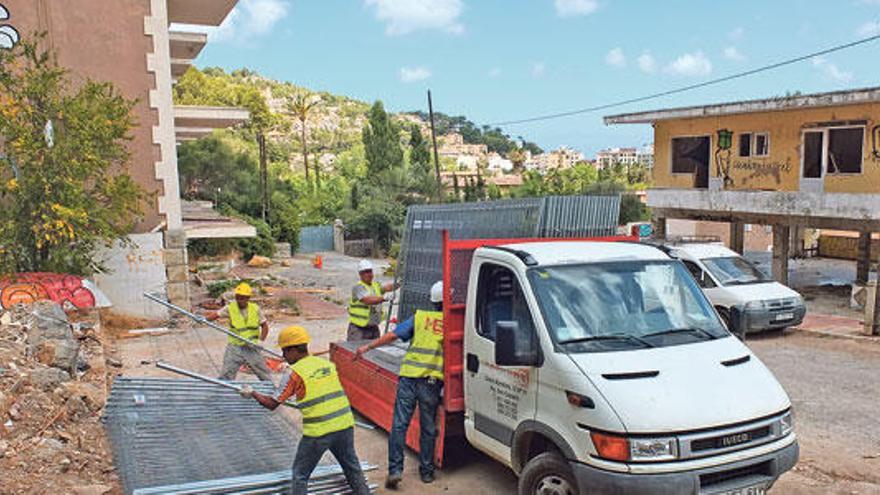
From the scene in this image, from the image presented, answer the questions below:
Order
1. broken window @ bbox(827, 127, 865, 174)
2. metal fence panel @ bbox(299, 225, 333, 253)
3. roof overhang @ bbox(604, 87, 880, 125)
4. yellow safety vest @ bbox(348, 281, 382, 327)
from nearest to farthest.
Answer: yellow safety vest @ bbox(348, 281, 382, 327) < roof overhang @ bbox(604, 87, 880, 125) < broken window @ bbox(827, 127, 865, 174) < metal fence panel @ bbox(299, 225, 333, 253)

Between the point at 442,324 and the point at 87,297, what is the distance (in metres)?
9.37

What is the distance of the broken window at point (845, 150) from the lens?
17564 millimetres

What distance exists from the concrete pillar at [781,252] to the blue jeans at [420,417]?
16.8 metres

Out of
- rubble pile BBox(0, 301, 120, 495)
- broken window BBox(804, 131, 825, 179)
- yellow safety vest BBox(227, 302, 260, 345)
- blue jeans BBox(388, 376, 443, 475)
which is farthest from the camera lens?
broken window BBox(804, 131, 825, 179)

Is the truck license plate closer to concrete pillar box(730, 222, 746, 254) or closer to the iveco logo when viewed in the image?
the iveco logo

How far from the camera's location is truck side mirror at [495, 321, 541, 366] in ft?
15.4

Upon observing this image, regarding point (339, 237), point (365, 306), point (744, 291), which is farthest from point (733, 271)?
point (339, 237)

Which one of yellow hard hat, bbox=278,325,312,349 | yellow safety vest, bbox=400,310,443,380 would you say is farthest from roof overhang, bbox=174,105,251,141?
yellow hard hat, bbox=278,325,312,349

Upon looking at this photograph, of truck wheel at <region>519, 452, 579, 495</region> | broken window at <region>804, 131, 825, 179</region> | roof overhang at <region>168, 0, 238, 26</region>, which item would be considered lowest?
truck wheel at <region>519, 452, 579, 495</region>

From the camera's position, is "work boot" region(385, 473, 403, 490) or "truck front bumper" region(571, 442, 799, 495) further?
"work boot" region(385, 473, 403, 490)

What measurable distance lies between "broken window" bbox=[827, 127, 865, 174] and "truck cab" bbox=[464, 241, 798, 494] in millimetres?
15090

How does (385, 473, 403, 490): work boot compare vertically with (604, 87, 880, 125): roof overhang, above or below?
below

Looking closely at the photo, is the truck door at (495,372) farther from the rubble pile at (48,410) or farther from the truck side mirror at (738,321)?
the rubble pile at (48,410)

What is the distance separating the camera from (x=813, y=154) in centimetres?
1856
